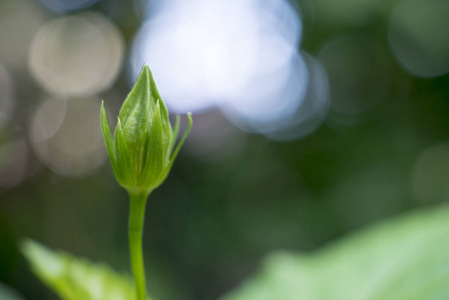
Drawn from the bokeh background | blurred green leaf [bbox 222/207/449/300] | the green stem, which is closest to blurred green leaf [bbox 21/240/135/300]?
the green stem

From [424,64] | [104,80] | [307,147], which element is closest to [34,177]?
[104,80]

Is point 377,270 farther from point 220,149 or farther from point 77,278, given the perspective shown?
point 220,149

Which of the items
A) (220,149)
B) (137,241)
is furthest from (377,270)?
(220,149)

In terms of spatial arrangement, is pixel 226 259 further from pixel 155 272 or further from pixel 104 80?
pixel 104 80

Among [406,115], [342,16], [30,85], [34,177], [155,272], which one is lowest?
[155,272]

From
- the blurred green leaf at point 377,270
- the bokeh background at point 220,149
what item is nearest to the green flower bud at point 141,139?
the blurred green leaf at point 377,270

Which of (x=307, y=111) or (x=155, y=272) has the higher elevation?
(x=307, y=111)

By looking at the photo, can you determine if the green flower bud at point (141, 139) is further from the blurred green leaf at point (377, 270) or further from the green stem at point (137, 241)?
the blurred green leaf at point (377, 270)
